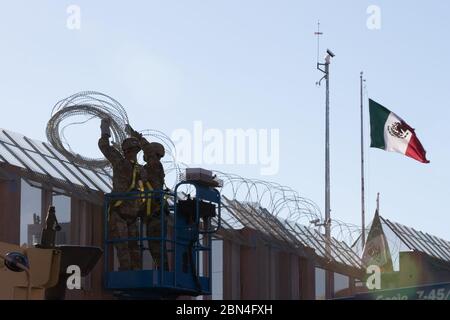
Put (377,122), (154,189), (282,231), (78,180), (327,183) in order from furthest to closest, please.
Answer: (327,183)
(377,122)
(282,231)
(78,180)
(154,189)

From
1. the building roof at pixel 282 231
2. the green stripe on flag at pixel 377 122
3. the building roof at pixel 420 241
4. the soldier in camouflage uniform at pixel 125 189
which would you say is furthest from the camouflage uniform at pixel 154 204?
the building roof at pixel 420 241

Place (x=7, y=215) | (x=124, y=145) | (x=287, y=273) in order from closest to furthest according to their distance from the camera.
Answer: (x=124, y=145)
(x=7, y=215)
(x=287, y=273)

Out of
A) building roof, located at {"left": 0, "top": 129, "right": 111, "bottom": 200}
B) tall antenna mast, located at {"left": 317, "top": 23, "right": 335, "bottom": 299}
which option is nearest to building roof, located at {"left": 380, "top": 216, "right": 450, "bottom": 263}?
tall antenna mast, located at {"left": 317, "top": 23, "right": 335, "bottom": 299}

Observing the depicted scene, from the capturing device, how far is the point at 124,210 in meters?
23.1

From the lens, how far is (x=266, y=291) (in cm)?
3353

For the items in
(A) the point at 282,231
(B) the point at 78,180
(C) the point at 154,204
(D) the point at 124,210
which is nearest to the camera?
(D) the point at 124,210

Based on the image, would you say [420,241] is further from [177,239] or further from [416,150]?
[177,239]

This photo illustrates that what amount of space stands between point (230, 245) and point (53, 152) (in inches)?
224

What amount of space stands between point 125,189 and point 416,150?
68.7 ft

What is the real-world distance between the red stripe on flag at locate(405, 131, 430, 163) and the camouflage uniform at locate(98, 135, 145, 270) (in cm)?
2032

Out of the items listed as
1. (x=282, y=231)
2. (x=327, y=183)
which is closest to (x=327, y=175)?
(x=327, y=183)

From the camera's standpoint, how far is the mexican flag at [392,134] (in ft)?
140
